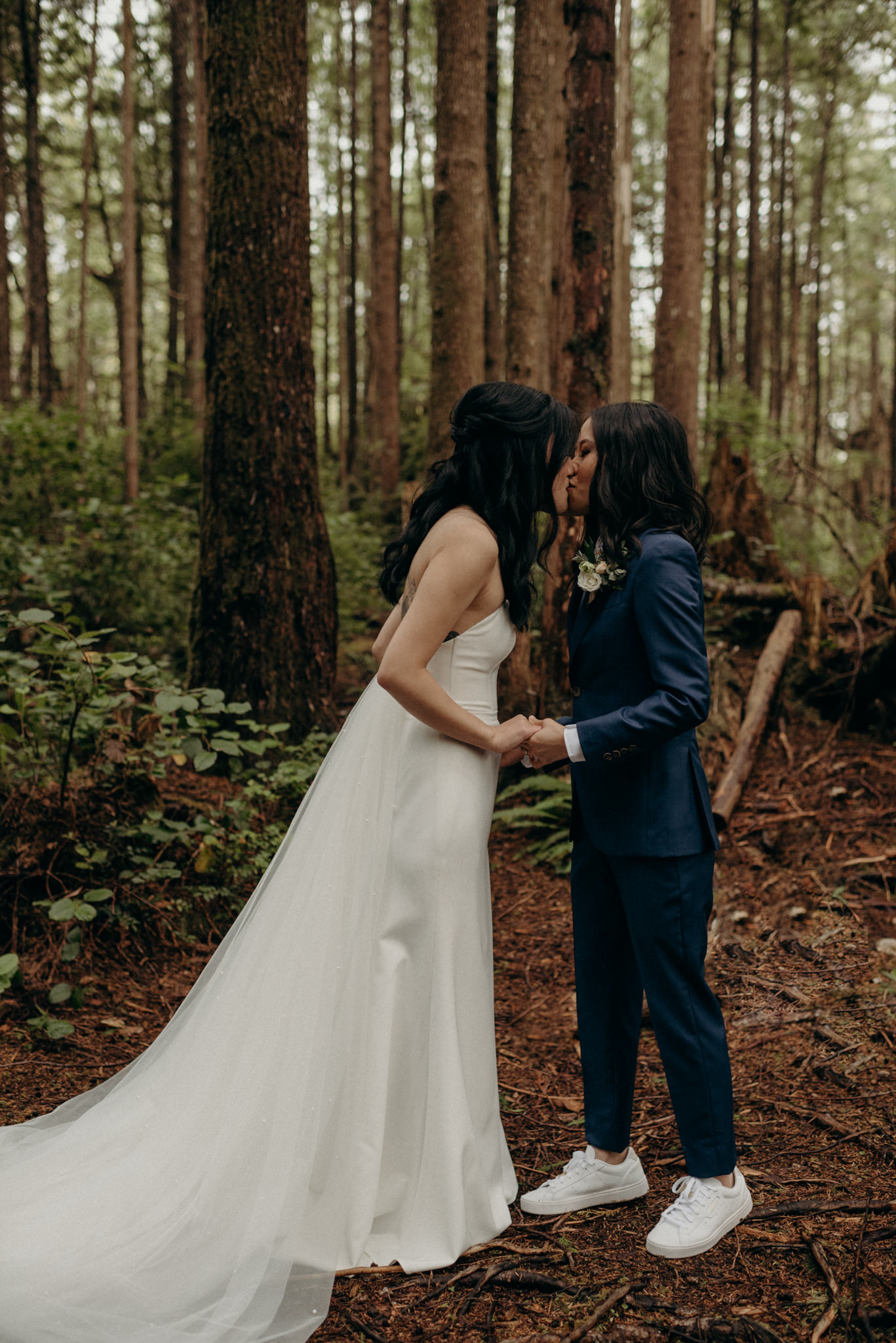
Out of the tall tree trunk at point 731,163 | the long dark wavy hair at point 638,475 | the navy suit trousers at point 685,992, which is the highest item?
the tall tree trunk at point 731,163

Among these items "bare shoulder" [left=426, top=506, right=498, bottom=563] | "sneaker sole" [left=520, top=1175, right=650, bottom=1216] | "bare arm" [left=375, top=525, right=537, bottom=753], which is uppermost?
"bare shoulder" [left=426, top=506, right=498, bottom=563]

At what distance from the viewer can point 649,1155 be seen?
11.5 feet

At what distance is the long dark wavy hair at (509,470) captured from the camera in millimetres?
2918

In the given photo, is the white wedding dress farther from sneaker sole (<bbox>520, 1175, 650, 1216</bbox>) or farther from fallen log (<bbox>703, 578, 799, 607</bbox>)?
fallen log (<bbox>703, 578, 799, 607</bbox>)

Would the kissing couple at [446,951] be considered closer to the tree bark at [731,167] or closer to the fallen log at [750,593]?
the fallen log at [750,593]

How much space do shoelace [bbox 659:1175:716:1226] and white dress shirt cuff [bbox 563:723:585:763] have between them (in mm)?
1313

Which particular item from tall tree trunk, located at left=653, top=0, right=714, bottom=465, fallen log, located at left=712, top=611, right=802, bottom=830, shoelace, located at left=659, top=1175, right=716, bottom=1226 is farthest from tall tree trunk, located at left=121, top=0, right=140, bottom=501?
shoelace, located at left=659, top=1175, right=716, bottom=1226

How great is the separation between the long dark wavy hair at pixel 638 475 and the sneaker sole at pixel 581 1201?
2017 mm

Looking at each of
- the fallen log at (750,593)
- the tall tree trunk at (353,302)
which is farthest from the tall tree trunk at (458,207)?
the tall tree trunk at (353,302)

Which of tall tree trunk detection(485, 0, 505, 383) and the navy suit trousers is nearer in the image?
the navy suit trousers

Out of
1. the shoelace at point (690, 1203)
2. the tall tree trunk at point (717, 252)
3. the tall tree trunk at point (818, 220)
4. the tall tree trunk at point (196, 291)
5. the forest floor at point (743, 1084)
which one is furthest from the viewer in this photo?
the tall tree trunk at point (818, 220)

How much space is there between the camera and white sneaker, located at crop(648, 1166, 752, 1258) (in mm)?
2752

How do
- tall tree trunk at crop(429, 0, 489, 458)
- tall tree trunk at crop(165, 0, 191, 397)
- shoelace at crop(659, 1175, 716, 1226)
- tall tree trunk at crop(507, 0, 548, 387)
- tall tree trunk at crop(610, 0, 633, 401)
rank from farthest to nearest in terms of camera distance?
tall tree trunk at crop(165, 0, 191, 397) < tall tree trunk at crop(610, 0, 633, 401) < tall tree trunk at crop(507, 0, 548, 387) < tall tree trunk at crop(429, 0, 489, 458) < shoelace at crop(659, 1175, 716, 1226)

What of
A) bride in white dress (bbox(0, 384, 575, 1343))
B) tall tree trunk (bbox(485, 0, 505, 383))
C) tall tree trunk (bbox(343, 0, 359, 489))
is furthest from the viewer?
tall tree trunk (bbox(343, 0, 359, 489))
